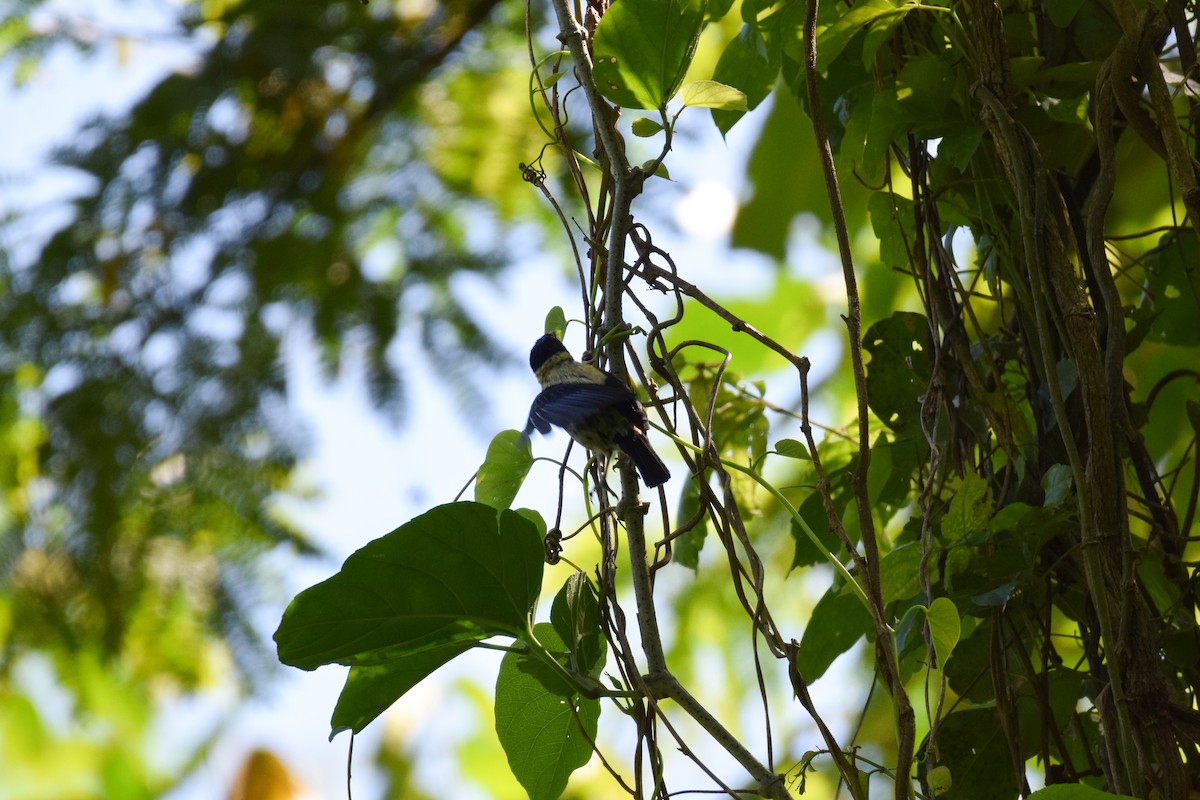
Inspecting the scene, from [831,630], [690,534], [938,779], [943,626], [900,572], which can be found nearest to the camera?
[943,626]

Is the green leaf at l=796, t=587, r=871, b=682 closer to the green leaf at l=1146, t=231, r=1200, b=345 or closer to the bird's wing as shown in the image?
the bird's wing

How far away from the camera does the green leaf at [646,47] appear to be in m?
1.10

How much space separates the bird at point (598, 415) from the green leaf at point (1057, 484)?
1.43ft

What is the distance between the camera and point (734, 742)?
924 mm

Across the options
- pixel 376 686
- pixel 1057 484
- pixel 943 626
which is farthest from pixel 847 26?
Result: pixel 376 686

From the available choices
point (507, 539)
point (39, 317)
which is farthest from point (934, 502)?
point (39, 317)

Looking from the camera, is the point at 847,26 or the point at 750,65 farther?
the point at 750,65

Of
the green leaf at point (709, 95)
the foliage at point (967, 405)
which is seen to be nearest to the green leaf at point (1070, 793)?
the foliage at point (967, 405)

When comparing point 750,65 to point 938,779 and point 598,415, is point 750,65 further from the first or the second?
point 938,779

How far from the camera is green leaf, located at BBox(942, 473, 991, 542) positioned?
1.13 metres

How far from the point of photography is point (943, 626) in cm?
97

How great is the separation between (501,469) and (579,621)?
27cm

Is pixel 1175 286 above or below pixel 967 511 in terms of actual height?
above

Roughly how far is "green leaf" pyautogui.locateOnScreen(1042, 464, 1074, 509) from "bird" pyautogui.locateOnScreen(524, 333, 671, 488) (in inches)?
17.1
